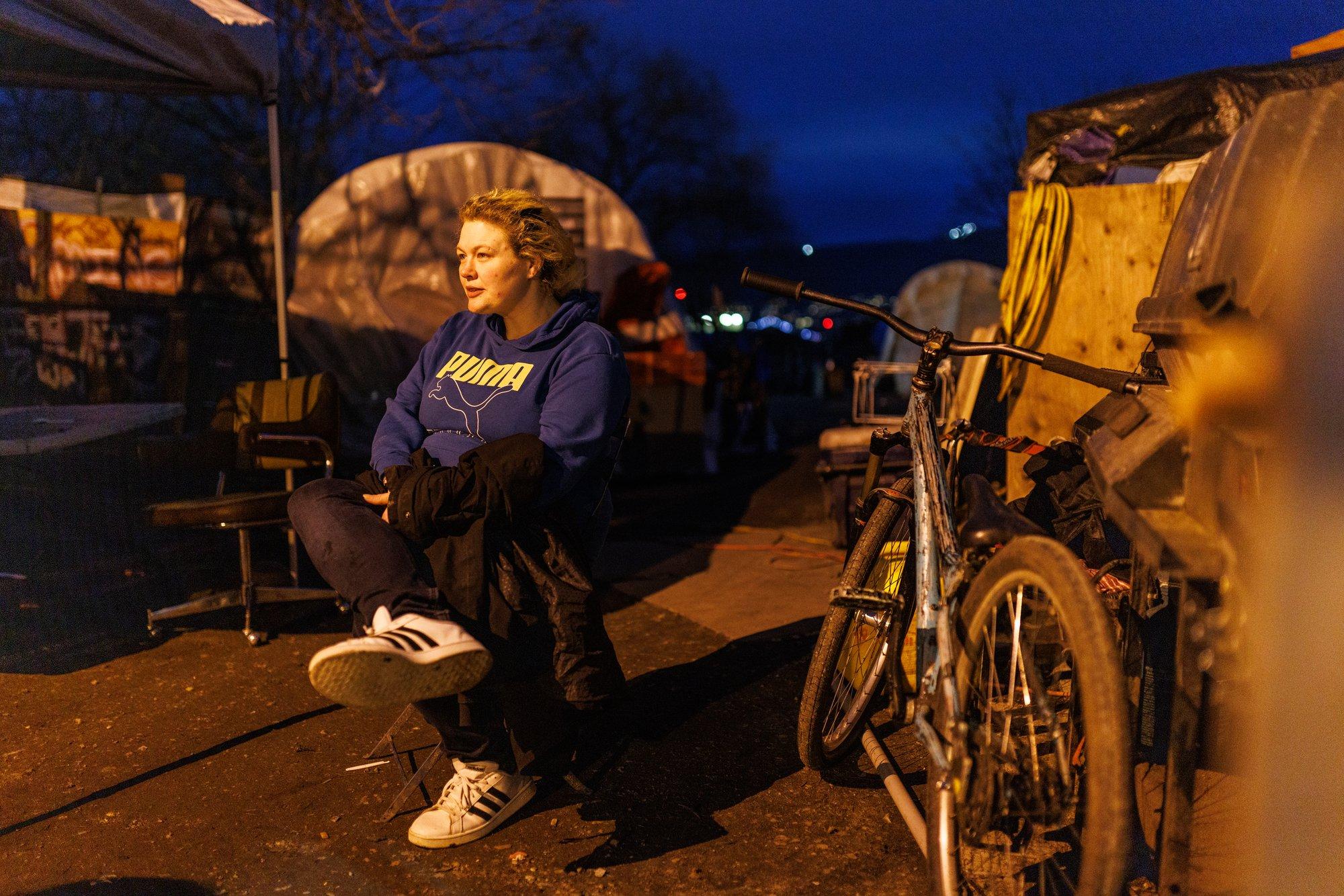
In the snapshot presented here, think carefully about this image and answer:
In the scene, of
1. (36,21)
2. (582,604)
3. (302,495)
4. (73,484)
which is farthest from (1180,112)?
(73,484)

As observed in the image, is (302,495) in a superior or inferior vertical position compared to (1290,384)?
inferior

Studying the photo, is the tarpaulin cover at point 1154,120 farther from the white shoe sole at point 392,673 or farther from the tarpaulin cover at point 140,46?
the white shoe sole at point 392,673

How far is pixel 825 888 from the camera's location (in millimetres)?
2686

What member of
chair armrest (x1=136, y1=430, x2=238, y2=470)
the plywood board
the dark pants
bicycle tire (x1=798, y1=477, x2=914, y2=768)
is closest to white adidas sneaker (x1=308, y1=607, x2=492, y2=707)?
the dark pants

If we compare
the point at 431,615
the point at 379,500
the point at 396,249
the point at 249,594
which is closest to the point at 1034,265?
the point at 379,500

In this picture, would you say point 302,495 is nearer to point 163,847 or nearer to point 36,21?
point 163,847

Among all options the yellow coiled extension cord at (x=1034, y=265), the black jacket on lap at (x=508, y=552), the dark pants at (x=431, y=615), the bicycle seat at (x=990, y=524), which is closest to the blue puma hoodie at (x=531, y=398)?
the black jacket on lap at (x=508, y=552)

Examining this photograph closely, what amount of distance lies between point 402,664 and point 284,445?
275cm

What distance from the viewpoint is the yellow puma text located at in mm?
3164

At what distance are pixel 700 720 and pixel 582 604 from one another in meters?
1.10

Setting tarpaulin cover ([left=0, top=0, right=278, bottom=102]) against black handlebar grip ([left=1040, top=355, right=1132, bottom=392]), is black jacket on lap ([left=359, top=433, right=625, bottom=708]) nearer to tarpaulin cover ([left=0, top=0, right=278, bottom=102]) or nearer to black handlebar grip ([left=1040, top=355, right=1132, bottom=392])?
black handlebar grip ([left=1040, top=355, right=1132, bottom=392])

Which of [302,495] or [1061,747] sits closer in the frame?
[1061,747]

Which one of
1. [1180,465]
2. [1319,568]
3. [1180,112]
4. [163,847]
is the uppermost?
[1180,112]

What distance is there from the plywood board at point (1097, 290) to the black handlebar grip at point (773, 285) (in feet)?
6.95
